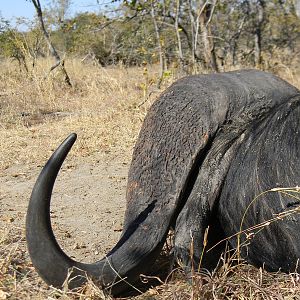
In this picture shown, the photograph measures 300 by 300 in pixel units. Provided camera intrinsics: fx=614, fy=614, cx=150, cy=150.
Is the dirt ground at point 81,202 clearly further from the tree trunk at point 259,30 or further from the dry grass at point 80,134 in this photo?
the tree trunk at point 259,30

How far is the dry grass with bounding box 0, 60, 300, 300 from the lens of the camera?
110 inches

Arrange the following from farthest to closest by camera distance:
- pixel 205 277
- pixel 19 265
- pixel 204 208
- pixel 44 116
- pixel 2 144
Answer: pixel 44 116
pixel 2 144
pixel 19 265
pixel 204 208
pixel 205 277

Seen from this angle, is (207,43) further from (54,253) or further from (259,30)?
(54,253)

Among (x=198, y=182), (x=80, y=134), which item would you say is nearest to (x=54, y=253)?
(x=198, y=182)

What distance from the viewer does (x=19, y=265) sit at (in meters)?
3.27

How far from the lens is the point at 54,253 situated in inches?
96.0

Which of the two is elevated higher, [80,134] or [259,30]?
[259,30]

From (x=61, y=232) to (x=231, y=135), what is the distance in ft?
4.62

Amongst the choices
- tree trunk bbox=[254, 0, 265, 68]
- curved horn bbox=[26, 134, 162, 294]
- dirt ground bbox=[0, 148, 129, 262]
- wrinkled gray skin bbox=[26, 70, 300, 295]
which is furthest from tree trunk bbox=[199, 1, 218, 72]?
curved horn bbox=[26, 134, 162, 294]

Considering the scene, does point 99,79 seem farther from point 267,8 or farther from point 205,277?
point 205,277

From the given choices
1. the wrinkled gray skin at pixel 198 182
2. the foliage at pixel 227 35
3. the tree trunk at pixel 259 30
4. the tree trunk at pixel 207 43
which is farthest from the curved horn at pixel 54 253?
the tree trunk at pixel 259 30

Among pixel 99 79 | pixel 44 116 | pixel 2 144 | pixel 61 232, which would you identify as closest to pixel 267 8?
pixel 99 79

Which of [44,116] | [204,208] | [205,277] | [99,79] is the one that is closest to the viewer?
[205,277]

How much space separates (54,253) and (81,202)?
223cm
